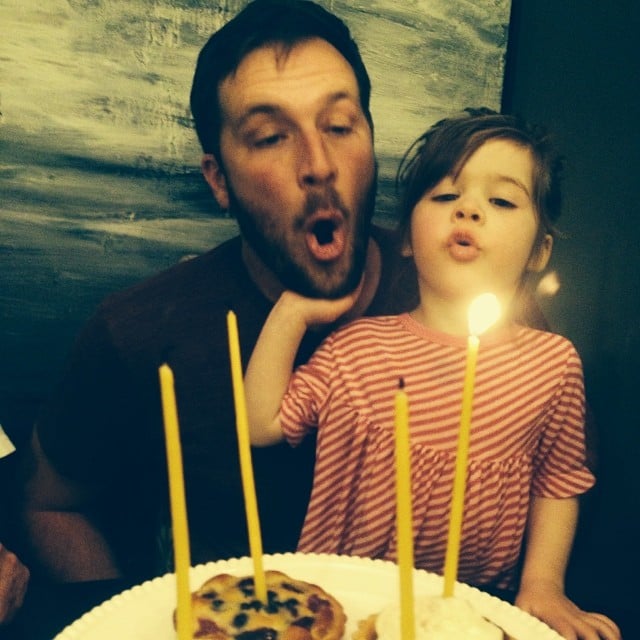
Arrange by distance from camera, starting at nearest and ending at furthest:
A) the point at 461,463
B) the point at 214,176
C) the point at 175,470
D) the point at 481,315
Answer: the point at 175,470
the point at 461,463
the point at 481,315
the point at 214,176

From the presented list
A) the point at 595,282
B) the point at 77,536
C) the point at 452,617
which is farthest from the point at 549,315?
the point at 77,536

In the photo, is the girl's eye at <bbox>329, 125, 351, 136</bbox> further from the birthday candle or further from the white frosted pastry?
the white frosted pastry

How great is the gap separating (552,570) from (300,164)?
0.72 m

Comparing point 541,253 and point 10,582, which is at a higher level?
point 541,253

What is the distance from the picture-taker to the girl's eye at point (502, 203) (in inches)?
35.3

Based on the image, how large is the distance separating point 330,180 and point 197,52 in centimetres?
29

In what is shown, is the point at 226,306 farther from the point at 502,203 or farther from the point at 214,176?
the point at 502,203

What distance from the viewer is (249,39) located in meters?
0.98

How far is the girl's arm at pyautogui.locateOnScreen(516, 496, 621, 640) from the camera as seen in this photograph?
2.66ft

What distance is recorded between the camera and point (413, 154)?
108 centimetres

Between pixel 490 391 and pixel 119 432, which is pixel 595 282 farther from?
pixel 119 432

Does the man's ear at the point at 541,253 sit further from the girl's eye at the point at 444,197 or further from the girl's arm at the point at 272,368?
the girl's arm at the point at 272,368

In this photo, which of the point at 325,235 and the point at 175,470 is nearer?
the point at 175,470

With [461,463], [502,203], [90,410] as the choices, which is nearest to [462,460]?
[461,463]
